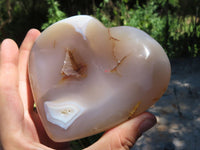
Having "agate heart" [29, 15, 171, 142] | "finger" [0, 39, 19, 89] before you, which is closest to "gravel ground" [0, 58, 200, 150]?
"agate heart" [29, 15, 171, 142]

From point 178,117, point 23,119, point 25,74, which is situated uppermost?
point 25,74

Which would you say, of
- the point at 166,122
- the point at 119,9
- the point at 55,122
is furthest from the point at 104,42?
the point at 119,9

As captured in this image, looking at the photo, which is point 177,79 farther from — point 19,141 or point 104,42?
point 19,141

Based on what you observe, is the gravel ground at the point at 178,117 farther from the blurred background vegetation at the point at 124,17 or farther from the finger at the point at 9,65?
the finger at the point at 9,65

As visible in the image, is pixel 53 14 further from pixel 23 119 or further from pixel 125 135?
pixel 125 135

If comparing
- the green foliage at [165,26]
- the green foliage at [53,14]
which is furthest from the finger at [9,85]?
the green foliage at [165,26]

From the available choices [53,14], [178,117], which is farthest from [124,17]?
[178,117]
